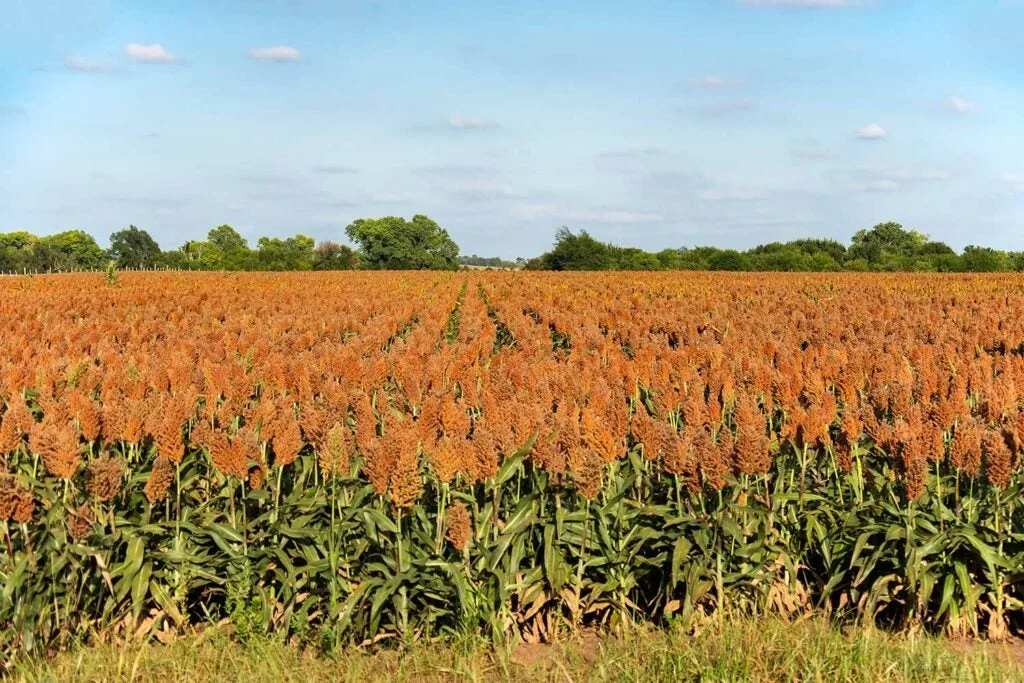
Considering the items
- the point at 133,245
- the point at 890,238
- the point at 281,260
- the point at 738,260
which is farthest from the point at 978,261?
the point at 133,245

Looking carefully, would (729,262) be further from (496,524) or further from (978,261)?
(496,524)

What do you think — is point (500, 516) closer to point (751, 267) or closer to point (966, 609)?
point (966, 609)

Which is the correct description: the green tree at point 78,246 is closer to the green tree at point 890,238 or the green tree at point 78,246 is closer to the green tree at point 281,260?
the green tree at point 281,260

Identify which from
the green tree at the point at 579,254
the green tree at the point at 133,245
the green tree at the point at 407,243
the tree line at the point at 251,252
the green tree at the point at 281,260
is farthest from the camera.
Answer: the green tree at the point at 133,245

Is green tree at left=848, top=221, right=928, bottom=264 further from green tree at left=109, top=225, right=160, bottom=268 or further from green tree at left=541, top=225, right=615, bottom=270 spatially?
green tree at left=109, top=225, right=160, bottom=268

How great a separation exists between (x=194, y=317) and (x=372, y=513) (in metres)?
10.9

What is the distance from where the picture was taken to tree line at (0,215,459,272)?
94.9 m

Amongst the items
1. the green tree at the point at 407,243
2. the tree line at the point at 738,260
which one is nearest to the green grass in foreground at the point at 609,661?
the tree line at the point at 738,260

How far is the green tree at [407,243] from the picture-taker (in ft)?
373

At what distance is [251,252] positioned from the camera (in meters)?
107

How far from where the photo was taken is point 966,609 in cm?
383

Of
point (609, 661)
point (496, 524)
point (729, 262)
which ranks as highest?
point (729, 262)

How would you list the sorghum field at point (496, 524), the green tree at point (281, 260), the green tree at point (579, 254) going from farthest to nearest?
the green tree at point (281, 260)
the green tree at point (579, 254)
the sorghum field at point (496, 524)

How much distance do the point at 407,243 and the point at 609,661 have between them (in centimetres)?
11752
